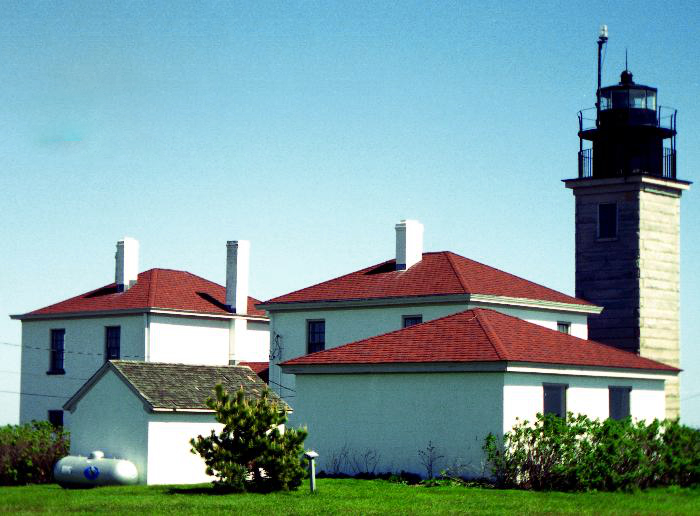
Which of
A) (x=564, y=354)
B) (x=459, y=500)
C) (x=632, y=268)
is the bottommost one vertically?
(x=459, y=500)

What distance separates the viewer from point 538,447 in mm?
32094

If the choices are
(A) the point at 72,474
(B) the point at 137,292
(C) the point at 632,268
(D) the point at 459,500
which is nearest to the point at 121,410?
(A) the point at 72,474

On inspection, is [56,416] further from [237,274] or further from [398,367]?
[398,367]

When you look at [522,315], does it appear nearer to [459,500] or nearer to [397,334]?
[397,334]

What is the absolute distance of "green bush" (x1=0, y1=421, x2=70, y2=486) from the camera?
123 feet

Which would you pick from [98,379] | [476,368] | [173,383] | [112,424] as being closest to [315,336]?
[173,383]

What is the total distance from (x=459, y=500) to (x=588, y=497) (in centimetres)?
319

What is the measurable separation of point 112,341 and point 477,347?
22.1 meters

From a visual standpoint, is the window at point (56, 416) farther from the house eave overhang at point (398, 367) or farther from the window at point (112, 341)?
the house eave overhang at point (398, 367)

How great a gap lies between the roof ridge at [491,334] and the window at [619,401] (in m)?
4.33

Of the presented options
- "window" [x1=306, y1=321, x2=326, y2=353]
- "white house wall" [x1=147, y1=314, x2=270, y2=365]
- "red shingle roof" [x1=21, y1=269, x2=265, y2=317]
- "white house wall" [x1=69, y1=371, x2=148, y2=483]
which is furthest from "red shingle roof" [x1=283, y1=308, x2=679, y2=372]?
"red shingle roof" [x1=21, y1=269, x2=265, y2=317]

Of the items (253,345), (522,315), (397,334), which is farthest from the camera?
(253,345)

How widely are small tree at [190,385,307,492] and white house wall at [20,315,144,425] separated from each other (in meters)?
20.3

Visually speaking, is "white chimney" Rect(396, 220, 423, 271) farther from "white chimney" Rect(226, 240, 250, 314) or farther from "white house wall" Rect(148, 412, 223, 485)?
"white house wall" Rect(148, 412, 223, 485)
